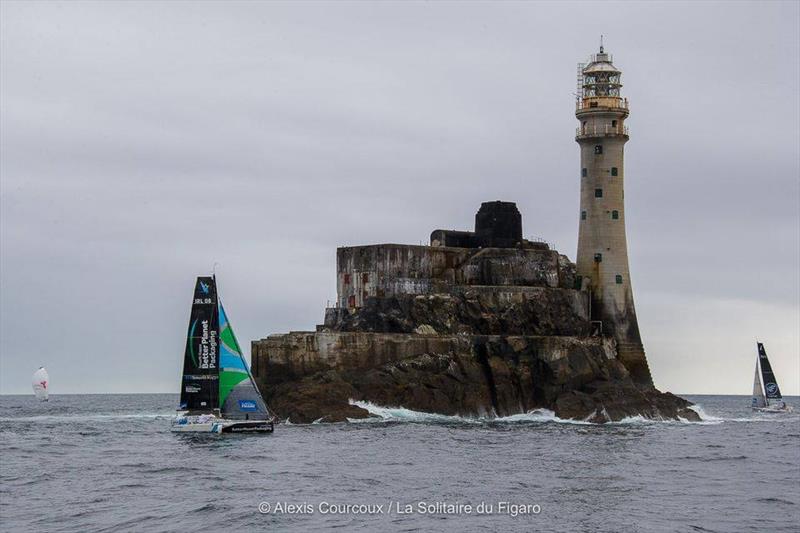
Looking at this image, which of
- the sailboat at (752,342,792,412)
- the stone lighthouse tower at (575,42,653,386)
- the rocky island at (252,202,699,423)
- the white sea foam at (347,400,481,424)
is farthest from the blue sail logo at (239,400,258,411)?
the sailboat at (752,342,792,412)

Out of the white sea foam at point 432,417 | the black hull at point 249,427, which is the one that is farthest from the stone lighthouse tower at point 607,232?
the black hull at point 249,427

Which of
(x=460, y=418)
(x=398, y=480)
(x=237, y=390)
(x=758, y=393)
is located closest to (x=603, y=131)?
(x=460, y=418)

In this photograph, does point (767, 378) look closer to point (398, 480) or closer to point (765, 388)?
point (765, 388)

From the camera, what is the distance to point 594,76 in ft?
231

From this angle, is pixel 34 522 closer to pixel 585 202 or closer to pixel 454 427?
pixel 454 427

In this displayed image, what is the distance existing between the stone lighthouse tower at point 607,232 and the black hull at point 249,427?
2549 centimetres

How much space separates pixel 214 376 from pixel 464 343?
1455 centimetres

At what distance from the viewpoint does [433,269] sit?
6512 cm

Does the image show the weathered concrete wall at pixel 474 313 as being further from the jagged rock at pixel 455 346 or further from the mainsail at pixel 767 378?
the mainsail at pixel 767 378

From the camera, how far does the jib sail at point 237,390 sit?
4897cm

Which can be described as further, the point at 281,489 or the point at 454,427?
the point at 454,427

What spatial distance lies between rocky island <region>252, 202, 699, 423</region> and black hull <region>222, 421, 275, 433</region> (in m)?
5.70

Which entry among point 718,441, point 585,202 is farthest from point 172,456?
point 585,202

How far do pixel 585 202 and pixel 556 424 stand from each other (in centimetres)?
1561
